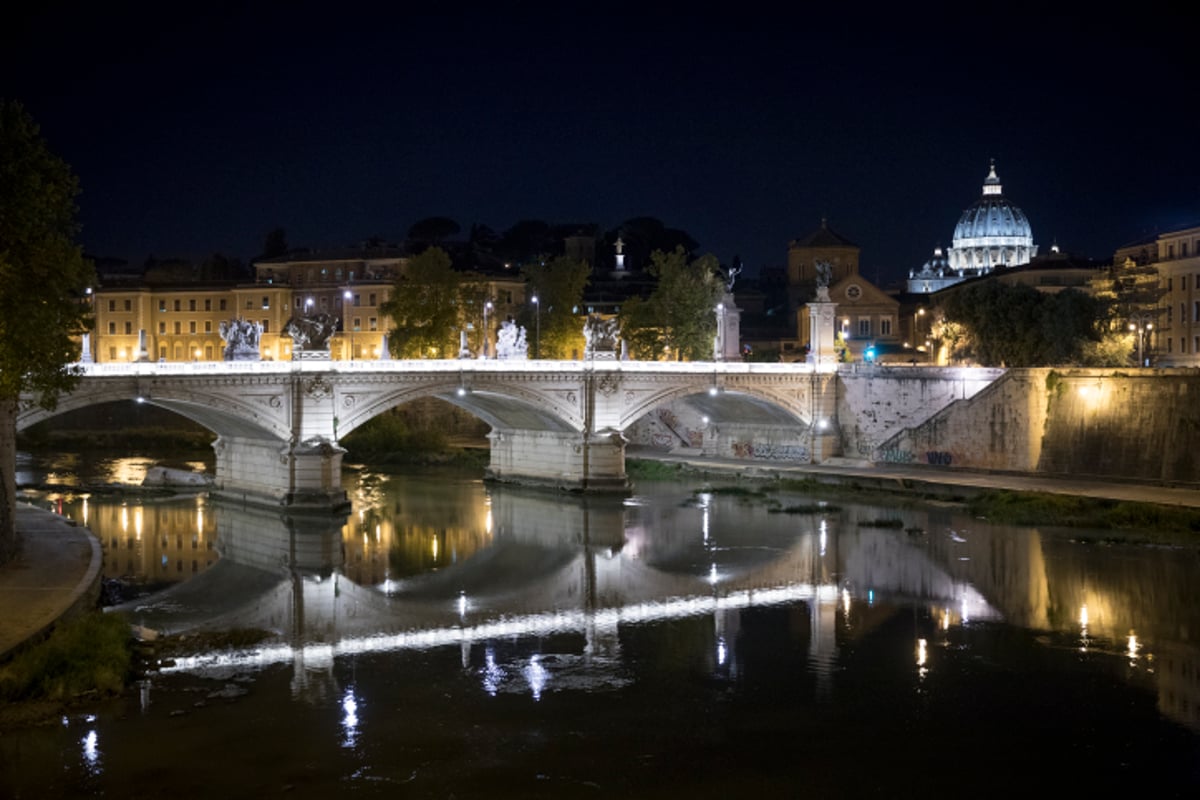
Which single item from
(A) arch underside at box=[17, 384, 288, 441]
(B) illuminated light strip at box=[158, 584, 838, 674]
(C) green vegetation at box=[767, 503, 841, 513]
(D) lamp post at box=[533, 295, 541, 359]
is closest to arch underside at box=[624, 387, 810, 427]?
(D) lamp post at box=[533, 295, 541, 359]

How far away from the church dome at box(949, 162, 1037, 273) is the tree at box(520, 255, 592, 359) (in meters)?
55.9

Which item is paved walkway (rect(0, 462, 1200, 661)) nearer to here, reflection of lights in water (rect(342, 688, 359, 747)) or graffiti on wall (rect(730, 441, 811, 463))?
graffiti on wall (rect(730, 441, 811, 463))

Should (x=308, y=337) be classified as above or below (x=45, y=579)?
above

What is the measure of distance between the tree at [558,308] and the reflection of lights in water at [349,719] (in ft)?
122

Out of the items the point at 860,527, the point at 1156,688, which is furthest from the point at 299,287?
the point at 1156,688

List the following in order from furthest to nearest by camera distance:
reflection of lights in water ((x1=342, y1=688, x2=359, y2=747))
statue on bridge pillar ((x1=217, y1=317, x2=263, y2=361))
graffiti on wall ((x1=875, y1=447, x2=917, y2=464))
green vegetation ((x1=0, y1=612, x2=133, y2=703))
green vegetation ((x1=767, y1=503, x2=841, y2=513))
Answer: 1. graffiti on wall ((x1=875, y1=447, x2=917, y2=464))
2. statue on bridge pillar ((x1=217, y1=317, x2=263, y2=361))
3. green vegetation ((x1=767, y1=503, x2=841, y2=513))
4. green vegetation ((x1=0, y1=612, x2=133, y2=703))
5. reflection of lights in water ((x1=342, y1=688, x2=359, y2=747))

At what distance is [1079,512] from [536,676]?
720 inches

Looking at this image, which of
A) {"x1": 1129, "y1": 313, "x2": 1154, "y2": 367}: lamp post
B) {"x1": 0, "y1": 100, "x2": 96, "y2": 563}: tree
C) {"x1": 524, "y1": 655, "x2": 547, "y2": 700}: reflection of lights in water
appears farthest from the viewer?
{"x1": 1129, "y1": 313, "x2": 1154, "y2": 367}: lamp post

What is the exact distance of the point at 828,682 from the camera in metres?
18.7

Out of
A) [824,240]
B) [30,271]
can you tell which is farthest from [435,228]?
[30,271]

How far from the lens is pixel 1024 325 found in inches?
1836

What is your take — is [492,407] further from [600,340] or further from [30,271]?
[30,271]

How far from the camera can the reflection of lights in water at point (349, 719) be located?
16.0 m

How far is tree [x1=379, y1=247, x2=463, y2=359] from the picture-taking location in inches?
1976
